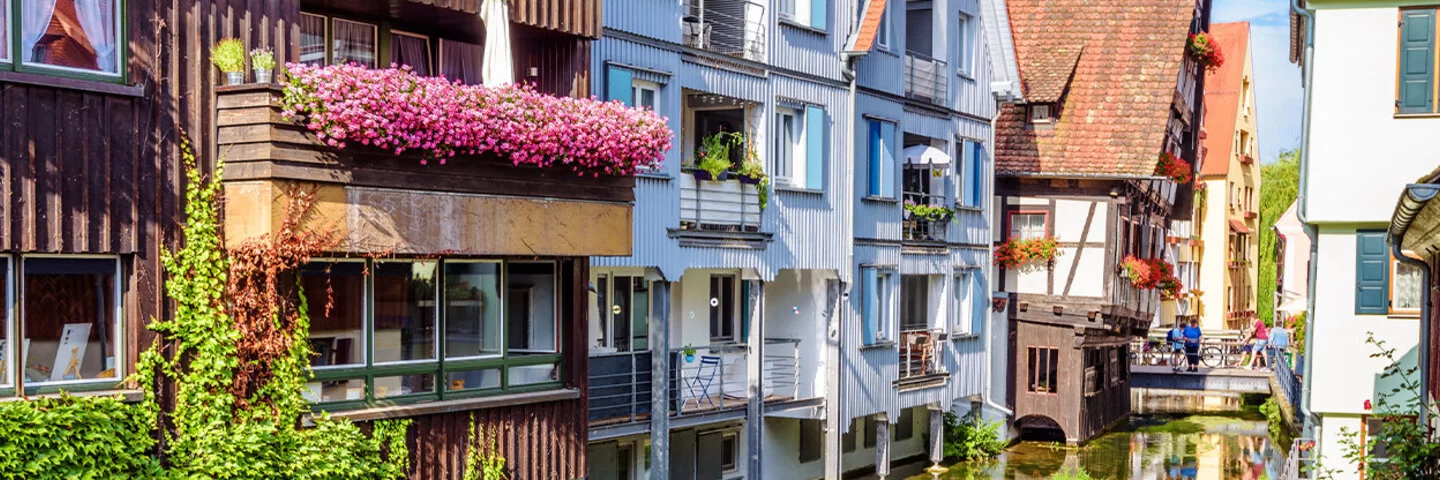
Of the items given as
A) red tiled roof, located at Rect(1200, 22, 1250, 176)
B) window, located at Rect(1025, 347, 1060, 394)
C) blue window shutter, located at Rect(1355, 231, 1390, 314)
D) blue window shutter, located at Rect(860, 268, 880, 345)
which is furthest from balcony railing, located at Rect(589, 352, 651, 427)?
red tiled roof, located at Rect(1200, 22, 1250, 176)

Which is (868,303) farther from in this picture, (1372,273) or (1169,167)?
(1169,167)

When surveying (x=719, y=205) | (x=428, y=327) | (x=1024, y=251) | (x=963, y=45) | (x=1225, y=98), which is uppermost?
(x=1225, y=98)

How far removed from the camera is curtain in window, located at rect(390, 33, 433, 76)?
16031 mm

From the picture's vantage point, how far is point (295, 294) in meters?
14.1

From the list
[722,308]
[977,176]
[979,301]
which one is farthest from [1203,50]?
[722,308]

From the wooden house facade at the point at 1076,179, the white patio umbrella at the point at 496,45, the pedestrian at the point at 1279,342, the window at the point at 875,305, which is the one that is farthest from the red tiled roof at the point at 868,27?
the pedestrian at the point at 1279,342

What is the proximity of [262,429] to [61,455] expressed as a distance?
6.17 ft

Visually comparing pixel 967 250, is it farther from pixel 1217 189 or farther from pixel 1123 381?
pixel 1217 189

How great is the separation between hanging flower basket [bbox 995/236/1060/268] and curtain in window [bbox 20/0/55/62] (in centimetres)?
2602

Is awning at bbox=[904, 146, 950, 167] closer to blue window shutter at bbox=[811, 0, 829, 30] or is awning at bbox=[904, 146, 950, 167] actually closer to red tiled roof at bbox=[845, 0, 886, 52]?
red tiled roof at bbox=[845, 0, 886, 52]

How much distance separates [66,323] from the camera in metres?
12.7

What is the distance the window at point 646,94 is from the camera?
21875 mm

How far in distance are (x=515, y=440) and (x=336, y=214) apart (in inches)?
138

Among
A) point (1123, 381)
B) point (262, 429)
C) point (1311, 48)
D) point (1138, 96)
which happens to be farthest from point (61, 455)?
point (1123, 381)
